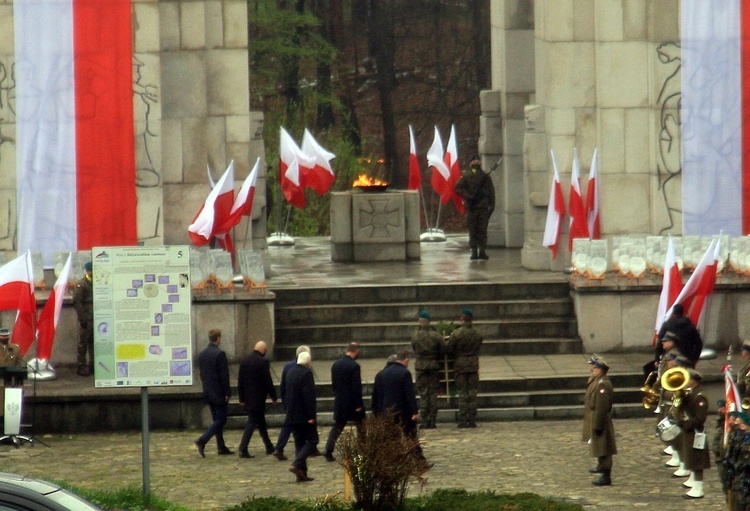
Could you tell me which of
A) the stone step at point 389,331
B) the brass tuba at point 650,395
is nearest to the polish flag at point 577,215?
the stone step at point 389,331

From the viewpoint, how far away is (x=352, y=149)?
50312 mm

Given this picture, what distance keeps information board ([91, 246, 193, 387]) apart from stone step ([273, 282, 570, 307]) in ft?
29.6

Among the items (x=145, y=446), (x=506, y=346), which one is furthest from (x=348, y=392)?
(x=506, y=346)

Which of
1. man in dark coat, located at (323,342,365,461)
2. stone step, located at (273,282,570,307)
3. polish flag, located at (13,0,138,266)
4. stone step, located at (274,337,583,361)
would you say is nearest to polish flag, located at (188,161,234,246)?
polish flag, located at (13,0,138,266)

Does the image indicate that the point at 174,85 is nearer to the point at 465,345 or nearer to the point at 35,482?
the point at 465,345

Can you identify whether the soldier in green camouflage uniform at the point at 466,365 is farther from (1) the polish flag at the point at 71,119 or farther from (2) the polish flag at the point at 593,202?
(1) the polish flag at the point at 71,119

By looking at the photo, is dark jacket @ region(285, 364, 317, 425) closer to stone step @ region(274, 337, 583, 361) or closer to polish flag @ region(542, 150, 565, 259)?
stone step @ region(274, 337, 583, 361)

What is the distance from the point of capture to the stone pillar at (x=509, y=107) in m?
32.6

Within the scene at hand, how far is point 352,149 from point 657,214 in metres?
24.6

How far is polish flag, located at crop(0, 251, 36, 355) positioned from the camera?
21.7 metres

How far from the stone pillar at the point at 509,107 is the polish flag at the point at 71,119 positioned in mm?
10458

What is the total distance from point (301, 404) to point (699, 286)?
6795 millimetres

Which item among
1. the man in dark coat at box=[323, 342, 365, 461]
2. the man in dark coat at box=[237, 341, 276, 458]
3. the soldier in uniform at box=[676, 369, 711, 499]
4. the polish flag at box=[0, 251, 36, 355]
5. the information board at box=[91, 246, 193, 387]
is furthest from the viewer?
the polish flag at box=[0, 251, 36, 355]

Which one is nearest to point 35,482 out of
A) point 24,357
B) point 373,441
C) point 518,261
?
point 373,441
